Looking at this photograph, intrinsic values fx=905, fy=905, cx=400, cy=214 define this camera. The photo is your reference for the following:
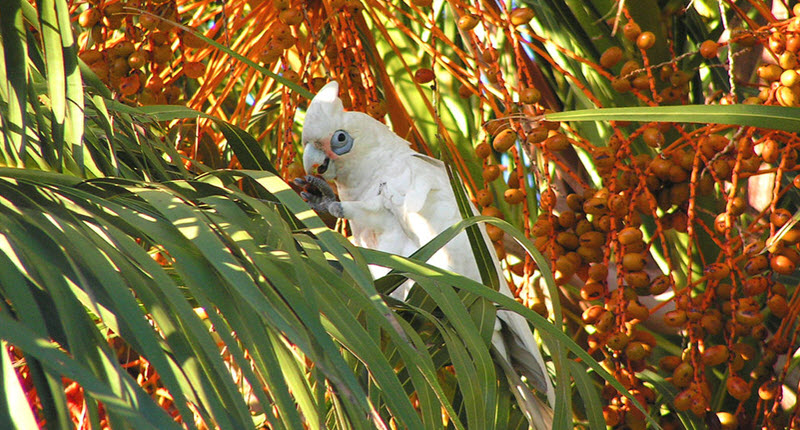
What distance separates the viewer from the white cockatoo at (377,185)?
56.7 inches

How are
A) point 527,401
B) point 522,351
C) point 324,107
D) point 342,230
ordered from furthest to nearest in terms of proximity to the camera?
point 342,230, point 324,107, point 522,351, point 527,401

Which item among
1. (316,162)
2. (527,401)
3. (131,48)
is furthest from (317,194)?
(527,401)

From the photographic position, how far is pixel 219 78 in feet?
5.23

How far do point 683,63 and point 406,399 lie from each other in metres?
1.35

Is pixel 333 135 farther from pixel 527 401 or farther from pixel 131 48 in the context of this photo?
pixel 527 401

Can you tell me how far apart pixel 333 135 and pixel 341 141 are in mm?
17

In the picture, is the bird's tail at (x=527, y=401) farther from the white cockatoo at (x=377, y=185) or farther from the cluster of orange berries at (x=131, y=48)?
the cluster of orange berries at (x=131, y=48)

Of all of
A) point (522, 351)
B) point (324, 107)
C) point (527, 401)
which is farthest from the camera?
point (324, 107)

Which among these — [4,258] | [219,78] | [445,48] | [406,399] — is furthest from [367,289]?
[445,48]

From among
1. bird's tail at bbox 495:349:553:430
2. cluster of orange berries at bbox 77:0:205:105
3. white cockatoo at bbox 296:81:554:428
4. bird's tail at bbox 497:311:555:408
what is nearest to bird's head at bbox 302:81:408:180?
white cockatoo at bbox 296:81:554:428

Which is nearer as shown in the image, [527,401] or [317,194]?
[527,401]

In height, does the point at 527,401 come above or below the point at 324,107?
below

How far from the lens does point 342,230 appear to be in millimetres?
1559

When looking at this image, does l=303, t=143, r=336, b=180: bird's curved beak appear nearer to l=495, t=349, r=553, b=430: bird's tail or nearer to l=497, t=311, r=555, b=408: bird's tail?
l=497, t=311, r=555, b=408: bird's tail
